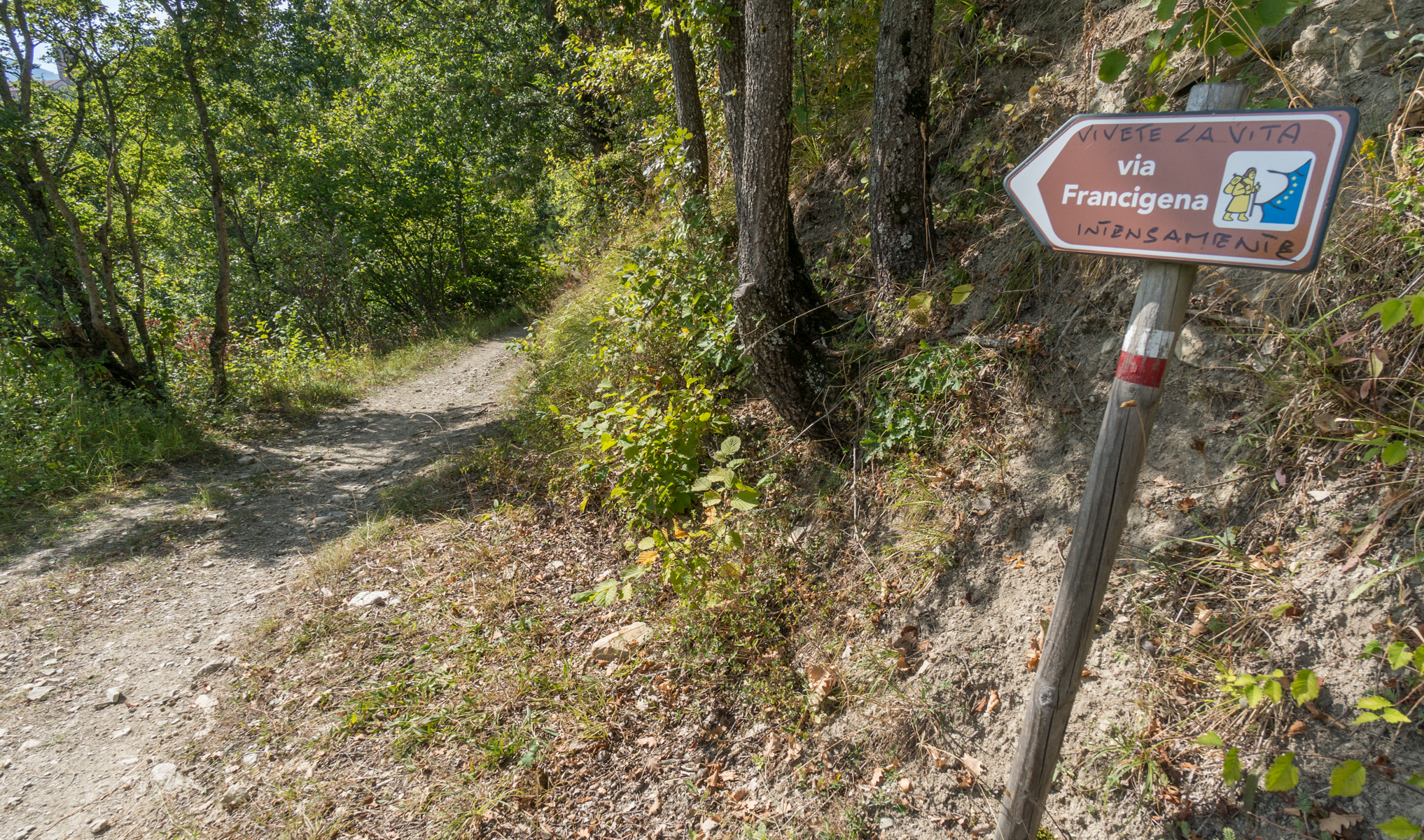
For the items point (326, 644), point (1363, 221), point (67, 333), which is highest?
point (67, 333)

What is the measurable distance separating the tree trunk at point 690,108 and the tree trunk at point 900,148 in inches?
87.3

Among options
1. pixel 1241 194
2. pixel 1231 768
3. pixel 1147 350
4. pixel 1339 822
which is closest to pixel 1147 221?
pixel 1241 194

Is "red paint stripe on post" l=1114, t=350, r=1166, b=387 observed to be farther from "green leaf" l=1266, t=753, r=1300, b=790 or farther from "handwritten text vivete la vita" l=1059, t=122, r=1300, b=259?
"green leaf" l=1266, t=753, r=1300, b=790

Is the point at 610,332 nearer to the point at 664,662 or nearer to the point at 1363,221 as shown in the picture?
the point at 664,662

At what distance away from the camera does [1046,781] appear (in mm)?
1908

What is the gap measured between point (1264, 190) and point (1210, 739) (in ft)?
5.07

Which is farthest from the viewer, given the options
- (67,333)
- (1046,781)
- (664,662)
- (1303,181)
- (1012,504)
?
(67,333)

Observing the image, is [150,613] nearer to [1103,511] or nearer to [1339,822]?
[1103,511]

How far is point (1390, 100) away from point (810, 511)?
9.65 feet

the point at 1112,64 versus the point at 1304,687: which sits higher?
the point at 1112,64

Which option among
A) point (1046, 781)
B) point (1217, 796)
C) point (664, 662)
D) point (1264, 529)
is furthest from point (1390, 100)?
point (664, 662)

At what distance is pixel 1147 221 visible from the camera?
1.48m

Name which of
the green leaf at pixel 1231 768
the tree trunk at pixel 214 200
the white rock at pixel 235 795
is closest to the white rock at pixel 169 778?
the white rock at pixel 235 795

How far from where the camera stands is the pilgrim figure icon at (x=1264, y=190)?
4.17 feet
